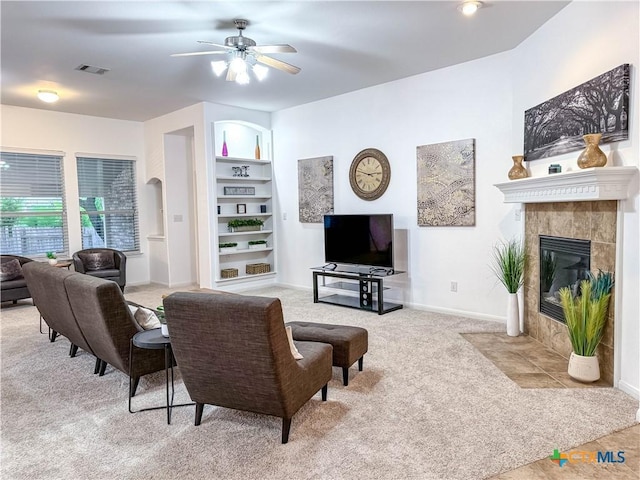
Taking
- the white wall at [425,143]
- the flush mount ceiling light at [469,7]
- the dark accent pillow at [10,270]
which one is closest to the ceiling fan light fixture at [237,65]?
the flush mount ceiling light at [469,7]

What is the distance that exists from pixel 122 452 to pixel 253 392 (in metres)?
0.79

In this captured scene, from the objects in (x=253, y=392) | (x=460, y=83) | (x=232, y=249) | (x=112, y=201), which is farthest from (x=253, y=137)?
(x=253, y=392)

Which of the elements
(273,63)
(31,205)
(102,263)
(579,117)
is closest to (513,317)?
(579,117)

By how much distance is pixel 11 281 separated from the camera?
5.79 m

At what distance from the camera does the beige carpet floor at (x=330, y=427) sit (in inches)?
84.6

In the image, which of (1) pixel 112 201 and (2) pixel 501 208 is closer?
(2) pixel 501 208

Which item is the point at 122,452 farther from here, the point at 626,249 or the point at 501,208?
the point at 501,208

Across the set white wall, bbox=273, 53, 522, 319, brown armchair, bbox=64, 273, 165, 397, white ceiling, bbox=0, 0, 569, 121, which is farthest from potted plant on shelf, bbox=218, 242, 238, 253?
brown armchair, bbox=64, 273, 165, 397

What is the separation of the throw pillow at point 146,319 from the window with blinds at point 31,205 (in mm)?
4510

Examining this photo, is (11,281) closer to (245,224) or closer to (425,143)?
(245,224)

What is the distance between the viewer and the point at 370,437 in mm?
2404

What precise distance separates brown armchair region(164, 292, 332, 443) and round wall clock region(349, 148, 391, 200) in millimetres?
3604

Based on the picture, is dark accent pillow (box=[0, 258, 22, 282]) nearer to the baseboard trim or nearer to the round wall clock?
the round wall clock

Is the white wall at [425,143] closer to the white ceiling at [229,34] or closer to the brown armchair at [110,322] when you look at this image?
the white ceiling at [229,34]
